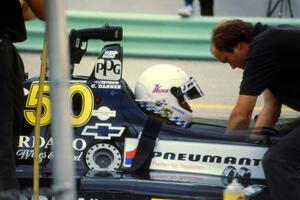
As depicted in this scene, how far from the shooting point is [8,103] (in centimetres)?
325

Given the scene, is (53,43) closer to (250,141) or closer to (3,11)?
(3,11)

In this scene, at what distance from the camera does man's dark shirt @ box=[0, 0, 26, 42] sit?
3.23m

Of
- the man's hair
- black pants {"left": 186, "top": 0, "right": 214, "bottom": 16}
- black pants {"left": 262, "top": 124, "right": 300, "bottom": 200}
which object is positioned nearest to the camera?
black pants {"left": 262, "top": 124, "right": 300, "bottom": 200}

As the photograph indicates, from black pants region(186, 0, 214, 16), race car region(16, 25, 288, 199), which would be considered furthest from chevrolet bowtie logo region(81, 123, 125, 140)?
black pants region(186, 0, 214, 16)

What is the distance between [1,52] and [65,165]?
138 cm

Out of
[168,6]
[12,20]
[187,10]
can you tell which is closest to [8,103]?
[12,20]

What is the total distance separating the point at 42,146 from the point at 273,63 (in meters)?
1.28

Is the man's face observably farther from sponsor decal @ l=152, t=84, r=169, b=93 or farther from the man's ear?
sponsor decal @ l=152, t=84, r=169, b=93

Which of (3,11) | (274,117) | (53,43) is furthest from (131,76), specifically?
(53,43)

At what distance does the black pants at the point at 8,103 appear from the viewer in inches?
127

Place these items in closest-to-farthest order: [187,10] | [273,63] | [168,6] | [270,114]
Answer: [273,63] < [270,114] < [187,10] < [168,6]

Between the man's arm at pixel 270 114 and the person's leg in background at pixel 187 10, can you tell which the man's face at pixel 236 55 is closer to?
the man's arm at pixel 270 114

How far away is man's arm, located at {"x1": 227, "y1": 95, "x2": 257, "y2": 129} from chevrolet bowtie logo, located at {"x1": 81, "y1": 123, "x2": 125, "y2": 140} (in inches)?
23.7

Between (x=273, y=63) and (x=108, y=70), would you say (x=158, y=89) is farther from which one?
(x=273, y=63)
